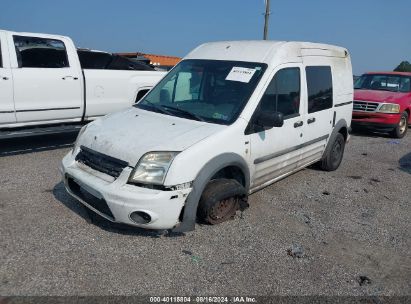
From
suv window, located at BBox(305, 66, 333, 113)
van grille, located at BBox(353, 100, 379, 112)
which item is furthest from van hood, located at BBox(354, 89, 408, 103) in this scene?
suv window, located at BBox(305, 66, 333, 113)

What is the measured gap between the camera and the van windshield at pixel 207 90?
4.08 metres

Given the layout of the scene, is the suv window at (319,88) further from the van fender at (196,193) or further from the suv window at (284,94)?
the van fender at (196,193)

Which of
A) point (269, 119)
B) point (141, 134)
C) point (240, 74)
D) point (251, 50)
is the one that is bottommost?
point (141, 134)

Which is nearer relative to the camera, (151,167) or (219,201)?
(151,167)

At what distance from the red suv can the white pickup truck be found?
599cm

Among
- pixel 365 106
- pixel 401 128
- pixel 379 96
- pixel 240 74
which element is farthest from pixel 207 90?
pixel 401 128

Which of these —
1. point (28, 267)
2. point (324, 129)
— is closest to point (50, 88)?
point (28, 267)

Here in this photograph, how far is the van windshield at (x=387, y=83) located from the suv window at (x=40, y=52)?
8440mm

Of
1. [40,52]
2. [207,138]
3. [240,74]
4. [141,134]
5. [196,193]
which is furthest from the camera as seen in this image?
[40,52]

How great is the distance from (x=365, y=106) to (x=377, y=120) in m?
0.47

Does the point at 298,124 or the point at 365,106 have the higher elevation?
the point at 298,124

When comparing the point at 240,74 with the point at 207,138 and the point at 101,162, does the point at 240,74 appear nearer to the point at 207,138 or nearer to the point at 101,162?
the point at 207,138

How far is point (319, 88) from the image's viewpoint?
532 cm

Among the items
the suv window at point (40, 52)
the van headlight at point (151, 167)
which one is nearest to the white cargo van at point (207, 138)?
the van headlight at point (151, 167)
